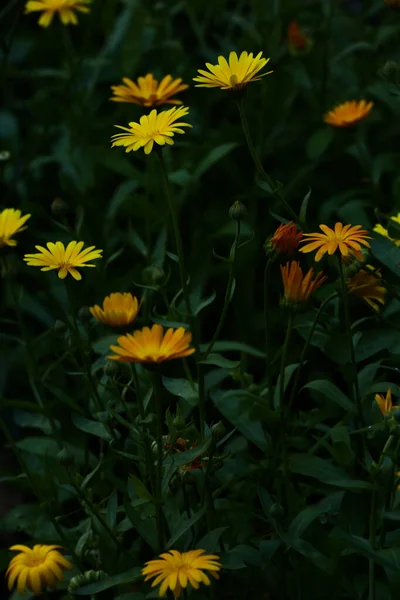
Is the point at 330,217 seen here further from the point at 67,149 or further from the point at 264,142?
the point at 67,149

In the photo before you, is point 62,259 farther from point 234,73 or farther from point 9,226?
point 234,73

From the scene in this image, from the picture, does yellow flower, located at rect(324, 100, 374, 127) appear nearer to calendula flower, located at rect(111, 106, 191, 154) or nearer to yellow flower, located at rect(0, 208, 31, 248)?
calendula flower, located at rect(111, 106, 191, 154)

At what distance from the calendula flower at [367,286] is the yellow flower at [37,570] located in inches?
20.7

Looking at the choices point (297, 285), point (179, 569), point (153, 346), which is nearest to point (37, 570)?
point (179, 569)

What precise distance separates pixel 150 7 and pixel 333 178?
2.64 ft

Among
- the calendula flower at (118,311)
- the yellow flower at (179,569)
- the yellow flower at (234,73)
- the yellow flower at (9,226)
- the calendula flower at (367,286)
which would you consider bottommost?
the yellow flower at (179,569)

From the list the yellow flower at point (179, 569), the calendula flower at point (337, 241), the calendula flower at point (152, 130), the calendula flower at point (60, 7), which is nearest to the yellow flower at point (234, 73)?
the calendula flower at point (152, 130)

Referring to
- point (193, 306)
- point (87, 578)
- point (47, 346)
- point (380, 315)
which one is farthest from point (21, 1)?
point (87, 578)

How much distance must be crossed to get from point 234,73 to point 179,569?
2.06 ft

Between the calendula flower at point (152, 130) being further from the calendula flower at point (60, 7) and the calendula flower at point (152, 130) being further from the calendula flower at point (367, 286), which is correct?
the calendula flower at point (60, 7)

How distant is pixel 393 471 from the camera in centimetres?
117

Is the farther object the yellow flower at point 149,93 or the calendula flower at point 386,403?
the yellow flower at point 149,93

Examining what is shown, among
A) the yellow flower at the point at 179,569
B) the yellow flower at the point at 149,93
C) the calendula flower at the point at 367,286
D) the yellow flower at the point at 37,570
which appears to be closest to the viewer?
the yellow flower at the point at 179,569

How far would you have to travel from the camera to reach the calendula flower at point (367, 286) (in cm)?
132
